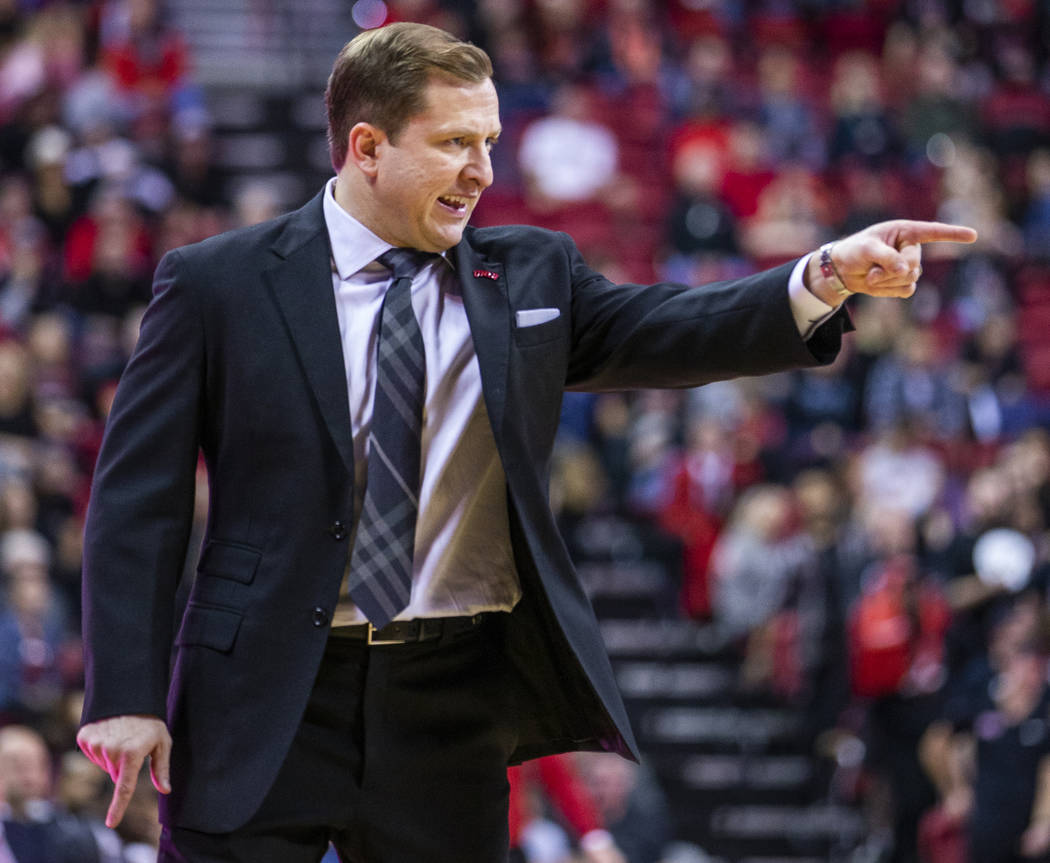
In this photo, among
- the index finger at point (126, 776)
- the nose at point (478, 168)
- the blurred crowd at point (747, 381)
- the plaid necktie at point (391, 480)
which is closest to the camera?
the index finger at point (126, 776)

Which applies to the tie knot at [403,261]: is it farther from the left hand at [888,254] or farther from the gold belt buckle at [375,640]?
the left hand at [888,254]

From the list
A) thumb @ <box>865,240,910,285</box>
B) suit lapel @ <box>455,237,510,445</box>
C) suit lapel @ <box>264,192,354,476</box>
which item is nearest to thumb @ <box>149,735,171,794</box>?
suit lapel @ <box>264,192,354,476</box>

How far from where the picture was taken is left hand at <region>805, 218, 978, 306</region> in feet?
8.57

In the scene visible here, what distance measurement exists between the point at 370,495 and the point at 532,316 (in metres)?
0.44

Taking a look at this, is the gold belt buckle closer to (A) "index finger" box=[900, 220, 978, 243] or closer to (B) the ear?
(B) the ear

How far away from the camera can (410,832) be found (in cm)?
269

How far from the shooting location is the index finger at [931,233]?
2635 millimetres

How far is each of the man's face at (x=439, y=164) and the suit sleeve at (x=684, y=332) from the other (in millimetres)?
301

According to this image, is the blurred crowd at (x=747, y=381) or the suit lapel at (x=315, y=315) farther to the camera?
the blurred crowd at (x=747, y=381)

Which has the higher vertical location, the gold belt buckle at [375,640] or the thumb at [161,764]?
the gold belt buckle at [375,640]

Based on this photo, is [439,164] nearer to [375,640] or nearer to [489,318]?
[489,318]

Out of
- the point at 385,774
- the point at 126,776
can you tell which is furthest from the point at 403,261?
the point at 126,776

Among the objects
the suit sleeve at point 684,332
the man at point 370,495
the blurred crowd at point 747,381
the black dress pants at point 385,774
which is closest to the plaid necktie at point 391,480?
the man at point 370,495

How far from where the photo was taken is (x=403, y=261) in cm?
283
